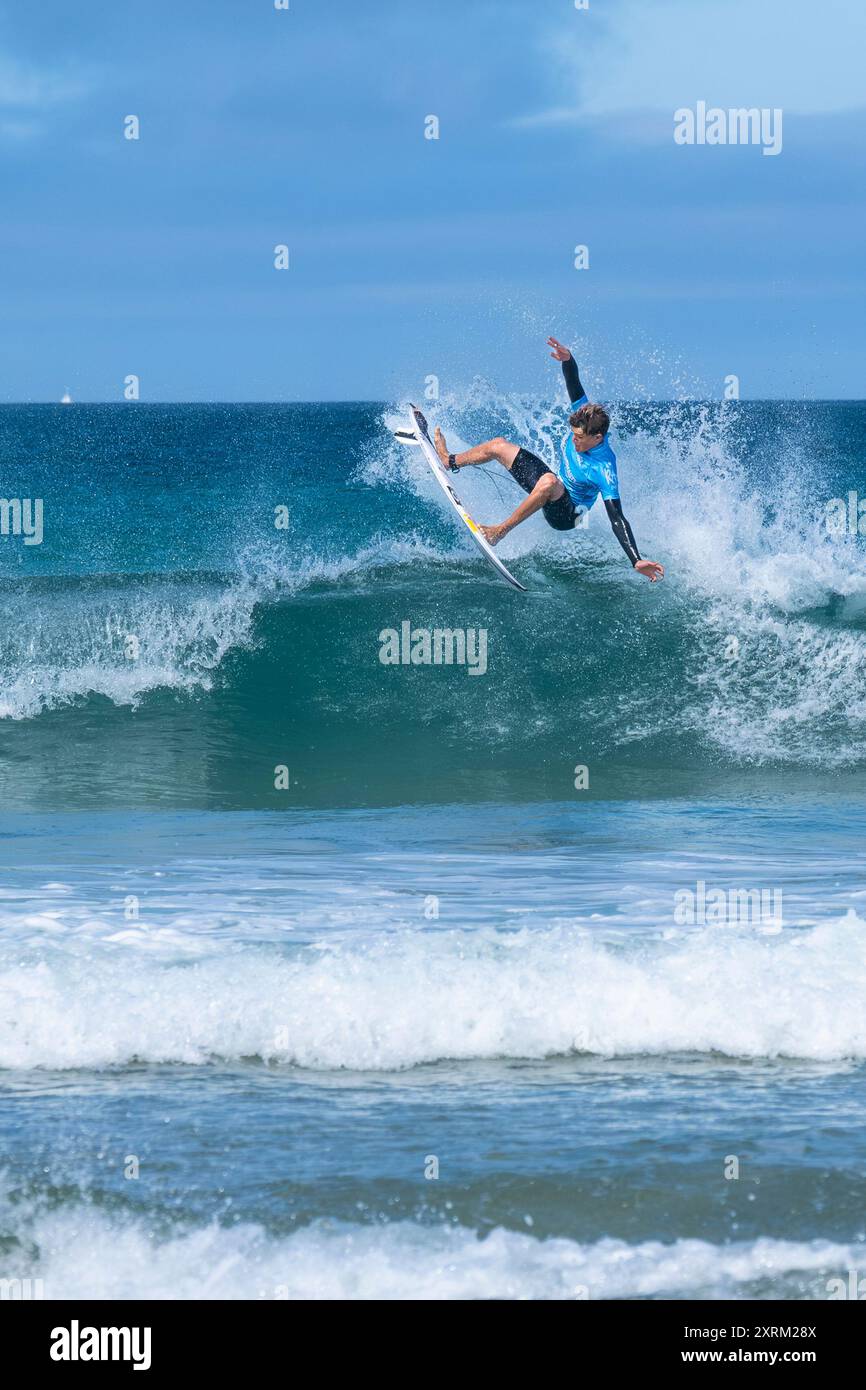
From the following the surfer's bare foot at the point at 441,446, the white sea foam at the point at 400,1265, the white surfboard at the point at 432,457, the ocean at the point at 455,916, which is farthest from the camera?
the white surfboard at the point at 432,457

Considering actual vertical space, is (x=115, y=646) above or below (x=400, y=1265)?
above

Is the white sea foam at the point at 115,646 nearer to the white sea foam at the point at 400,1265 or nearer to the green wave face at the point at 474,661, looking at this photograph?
the green wave face at the point at 474,661

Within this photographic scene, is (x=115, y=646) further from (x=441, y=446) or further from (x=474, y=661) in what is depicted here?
(x=441, y=446)

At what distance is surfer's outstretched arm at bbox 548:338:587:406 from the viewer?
1141 cm

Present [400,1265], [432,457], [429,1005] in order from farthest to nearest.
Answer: [432,457], [429,1005], [400,1265]

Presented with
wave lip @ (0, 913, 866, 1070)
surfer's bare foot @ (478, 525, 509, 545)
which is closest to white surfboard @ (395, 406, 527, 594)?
surfer's bare foot @ (478, 525, 509, 545)

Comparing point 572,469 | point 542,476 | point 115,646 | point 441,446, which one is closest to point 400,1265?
point 572,469

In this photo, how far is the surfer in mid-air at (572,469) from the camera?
11820 mm

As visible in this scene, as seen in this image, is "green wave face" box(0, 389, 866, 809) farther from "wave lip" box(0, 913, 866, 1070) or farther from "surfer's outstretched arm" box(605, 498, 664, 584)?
"wave lip" box(0, 913, 866, 1070)

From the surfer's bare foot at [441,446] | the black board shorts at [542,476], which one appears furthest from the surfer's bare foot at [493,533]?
the surfer's bare foot at [441,446]

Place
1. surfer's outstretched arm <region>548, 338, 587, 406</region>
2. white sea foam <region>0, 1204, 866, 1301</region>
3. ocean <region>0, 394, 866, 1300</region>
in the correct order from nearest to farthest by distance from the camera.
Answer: white sea foam <region>0, 1204, 866, 1301</region>, ocean <region>0, 394, 866, 1300</region>, surfer's outstretched arm <region>548, 338, 587, 406</region>

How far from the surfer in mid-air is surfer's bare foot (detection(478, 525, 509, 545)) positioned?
39 millimetres

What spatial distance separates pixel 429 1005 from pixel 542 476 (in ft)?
26.4

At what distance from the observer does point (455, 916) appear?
6.95 metres
